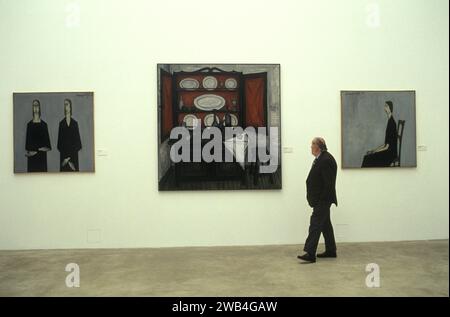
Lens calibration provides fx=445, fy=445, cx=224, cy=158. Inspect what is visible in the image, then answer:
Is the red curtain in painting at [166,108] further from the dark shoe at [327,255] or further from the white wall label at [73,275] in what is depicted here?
the dark shoe at [327,255]

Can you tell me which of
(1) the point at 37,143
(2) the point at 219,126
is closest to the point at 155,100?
(2) the point at 219,126

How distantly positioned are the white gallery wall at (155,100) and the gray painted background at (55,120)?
15 cm

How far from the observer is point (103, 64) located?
8523 millimetres

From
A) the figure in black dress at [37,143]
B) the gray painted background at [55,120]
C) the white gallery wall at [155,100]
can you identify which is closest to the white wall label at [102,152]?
the white gallery wall at [155,100]

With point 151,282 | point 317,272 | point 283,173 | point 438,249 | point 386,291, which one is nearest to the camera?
point 386,291

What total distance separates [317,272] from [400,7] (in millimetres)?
5571

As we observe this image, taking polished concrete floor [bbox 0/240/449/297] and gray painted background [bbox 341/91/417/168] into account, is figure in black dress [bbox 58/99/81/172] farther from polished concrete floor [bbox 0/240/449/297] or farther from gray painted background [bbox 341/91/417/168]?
gray painted background [bbox 341/91/417/168]

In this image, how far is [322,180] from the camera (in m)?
7.28

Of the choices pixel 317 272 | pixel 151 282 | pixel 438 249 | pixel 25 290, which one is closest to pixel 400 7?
pixel 438 249

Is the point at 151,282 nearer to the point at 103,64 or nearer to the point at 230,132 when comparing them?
the point at 230,132

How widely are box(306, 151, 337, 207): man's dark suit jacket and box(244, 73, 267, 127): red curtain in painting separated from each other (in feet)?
5.58

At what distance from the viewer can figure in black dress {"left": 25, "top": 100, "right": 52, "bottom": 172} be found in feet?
27.8

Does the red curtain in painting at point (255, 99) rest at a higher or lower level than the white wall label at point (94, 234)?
higher

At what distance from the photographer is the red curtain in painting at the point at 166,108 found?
335 inches
